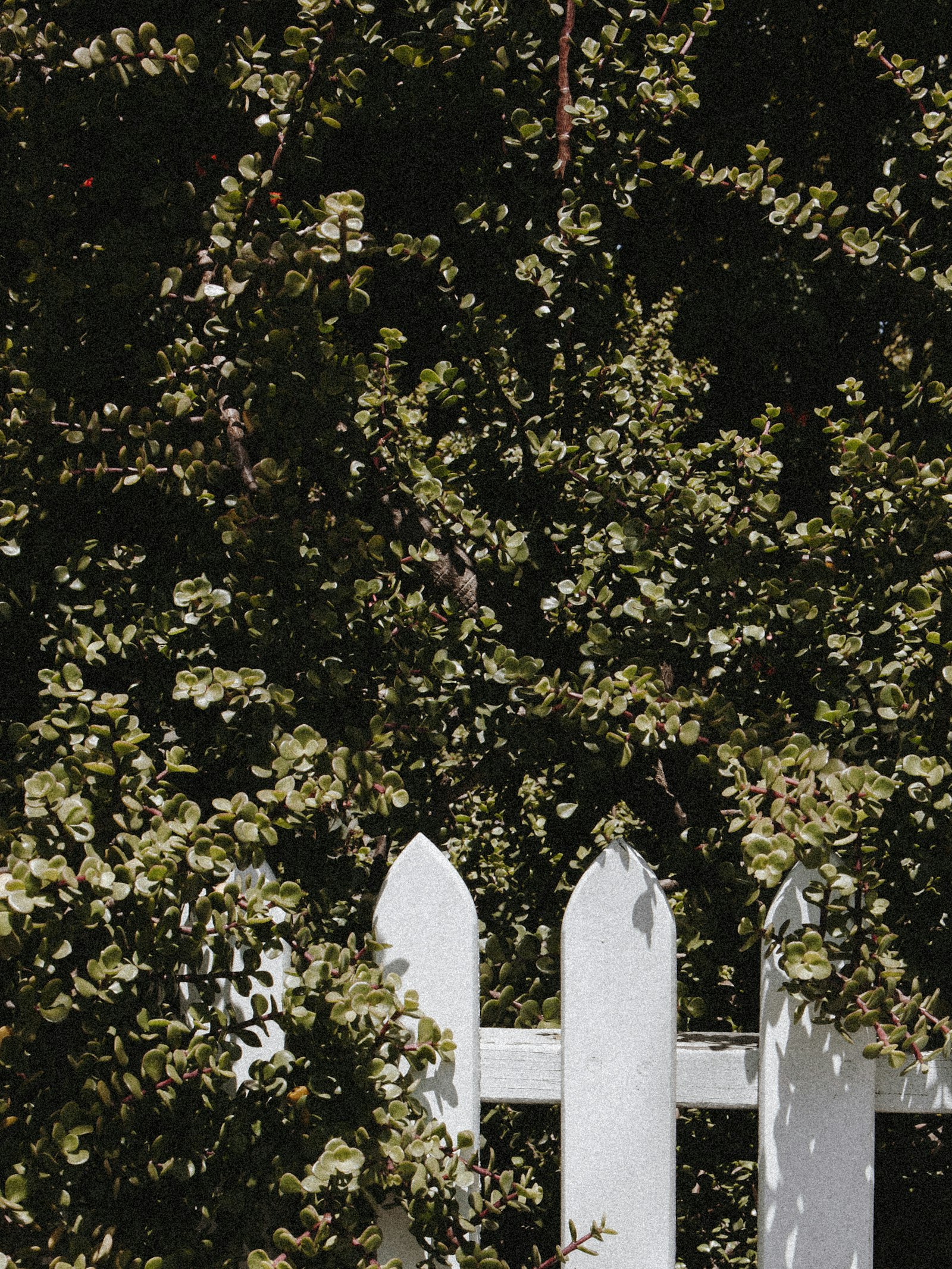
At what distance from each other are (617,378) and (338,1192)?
1.25 meters

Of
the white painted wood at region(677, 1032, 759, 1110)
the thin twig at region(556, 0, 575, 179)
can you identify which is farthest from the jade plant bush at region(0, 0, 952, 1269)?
the white painted wood at region(677, 1032, 759, 1110)

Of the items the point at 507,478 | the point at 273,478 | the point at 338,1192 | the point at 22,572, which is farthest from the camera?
the point at 507,478

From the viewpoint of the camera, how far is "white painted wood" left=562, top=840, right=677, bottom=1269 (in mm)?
1224

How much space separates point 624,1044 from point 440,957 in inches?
9.9

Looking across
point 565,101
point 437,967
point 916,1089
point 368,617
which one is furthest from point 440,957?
point 565,101

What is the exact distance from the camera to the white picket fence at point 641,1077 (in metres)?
1.21

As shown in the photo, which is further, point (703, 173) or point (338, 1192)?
point (703, 173)

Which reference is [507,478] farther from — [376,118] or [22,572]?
[22,572]

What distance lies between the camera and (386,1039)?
3.87ft

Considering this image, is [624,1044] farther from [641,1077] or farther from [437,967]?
[437,967]

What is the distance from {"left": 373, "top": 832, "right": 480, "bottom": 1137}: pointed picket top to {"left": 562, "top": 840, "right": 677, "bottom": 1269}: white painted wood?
12cm

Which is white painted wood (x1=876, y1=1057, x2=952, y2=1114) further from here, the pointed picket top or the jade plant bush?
the pointed picket top

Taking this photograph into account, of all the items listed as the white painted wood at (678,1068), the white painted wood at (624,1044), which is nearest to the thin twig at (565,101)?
the white painted wood at (624,1044)

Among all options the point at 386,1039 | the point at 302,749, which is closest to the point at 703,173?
the point at 302,749
